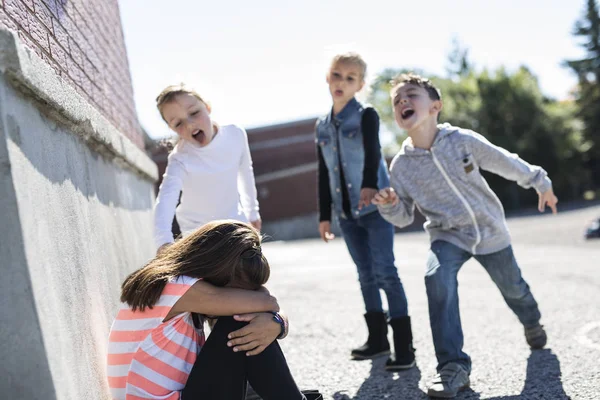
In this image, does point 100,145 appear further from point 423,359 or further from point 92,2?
point 423,359

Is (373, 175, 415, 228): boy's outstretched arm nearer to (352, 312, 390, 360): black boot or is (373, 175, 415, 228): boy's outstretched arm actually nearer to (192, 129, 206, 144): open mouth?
(352, 312, 390, 360): black boot

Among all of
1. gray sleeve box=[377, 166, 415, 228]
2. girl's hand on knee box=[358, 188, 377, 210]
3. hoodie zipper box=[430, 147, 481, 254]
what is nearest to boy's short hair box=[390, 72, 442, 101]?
hoodie zipper box=[430, 147, 481, 254]

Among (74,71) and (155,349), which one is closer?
(155,349)

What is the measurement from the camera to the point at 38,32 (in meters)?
2.92

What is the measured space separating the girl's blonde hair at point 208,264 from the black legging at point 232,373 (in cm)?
20

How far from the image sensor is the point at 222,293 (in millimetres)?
2600

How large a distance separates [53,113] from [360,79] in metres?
2.33

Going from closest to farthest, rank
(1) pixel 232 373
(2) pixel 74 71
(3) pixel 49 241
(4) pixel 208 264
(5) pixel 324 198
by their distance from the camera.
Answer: (3) pixel 49 241 < (1) pixel 232 373 < (4) pixel 208 264 < (2) pixel 74 71 < (5) pixel 324 198

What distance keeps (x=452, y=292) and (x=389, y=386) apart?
624 millimetres

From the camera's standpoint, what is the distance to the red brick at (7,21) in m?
2.36

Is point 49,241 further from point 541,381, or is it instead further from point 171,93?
point 541,381

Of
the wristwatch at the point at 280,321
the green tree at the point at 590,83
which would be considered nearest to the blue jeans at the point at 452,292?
the wristwatch at the point at 280,321

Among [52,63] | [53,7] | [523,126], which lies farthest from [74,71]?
[523,126]

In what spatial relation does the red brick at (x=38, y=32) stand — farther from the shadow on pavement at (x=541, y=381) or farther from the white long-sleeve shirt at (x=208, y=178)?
the shadow on pavement at (x=541, y=381)
